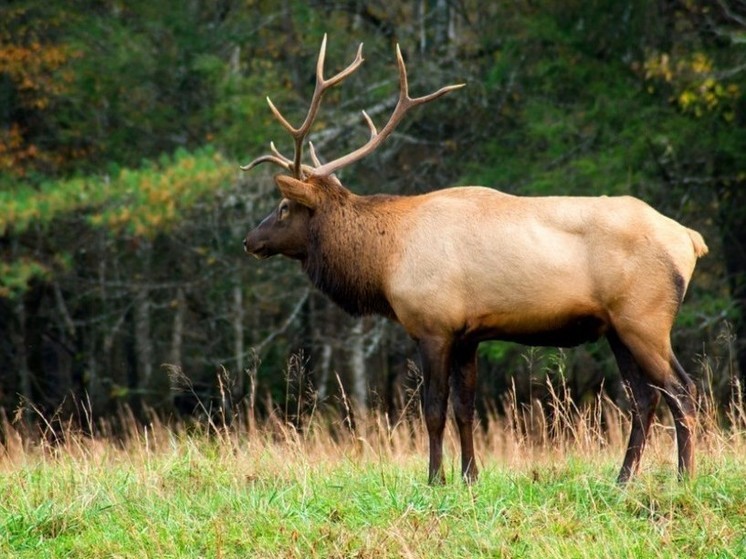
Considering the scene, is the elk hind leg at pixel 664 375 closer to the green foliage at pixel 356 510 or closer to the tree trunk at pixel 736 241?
the green foliage at pixel 356 510

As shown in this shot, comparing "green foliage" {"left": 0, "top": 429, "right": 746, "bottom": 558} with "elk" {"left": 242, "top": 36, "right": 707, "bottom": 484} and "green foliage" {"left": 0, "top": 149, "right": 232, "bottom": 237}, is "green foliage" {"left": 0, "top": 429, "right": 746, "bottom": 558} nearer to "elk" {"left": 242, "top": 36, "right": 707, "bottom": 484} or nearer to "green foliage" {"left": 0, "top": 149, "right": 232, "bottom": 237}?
"elk" {"left": 242, "top": 36, "right": 707, "bottom": 484}

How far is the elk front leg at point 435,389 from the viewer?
7895 mm

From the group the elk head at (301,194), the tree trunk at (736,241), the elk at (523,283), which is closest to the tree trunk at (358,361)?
the tree trunk at (736,241)

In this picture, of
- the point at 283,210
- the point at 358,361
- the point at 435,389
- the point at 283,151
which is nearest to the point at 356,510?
the point at 435,389

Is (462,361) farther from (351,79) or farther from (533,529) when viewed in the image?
(351,79)

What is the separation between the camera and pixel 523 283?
771cm

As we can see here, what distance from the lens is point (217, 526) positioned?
650cm

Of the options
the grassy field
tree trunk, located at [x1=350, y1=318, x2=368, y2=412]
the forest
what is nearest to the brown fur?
the grassy field

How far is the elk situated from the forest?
602cm

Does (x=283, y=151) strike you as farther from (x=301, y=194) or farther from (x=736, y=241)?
(x=301, y=194)

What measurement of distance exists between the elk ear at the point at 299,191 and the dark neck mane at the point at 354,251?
0.08 meters

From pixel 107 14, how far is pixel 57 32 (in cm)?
135

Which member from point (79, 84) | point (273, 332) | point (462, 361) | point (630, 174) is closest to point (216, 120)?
point (79, 84)

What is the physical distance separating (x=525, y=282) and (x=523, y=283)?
1 centimetres
